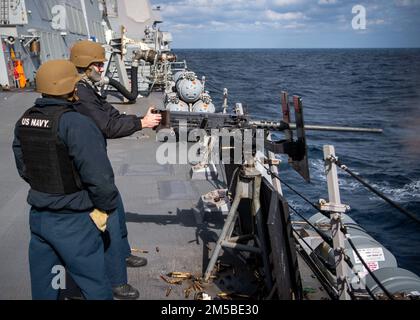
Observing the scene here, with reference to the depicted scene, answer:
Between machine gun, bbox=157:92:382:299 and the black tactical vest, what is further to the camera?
machine gun, bbox=157:92:382:299

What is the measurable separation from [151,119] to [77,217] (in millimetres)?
1116

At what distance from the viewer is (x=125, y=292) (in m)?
3.70

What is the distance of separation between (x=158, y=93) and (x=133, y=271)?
15314mm

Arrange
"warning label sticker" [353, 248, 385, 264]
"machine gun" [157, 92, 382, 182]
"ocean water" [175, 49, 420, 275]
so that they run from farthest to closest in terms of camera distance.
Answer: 1. "ocean water" [175, 49, 420, 275]
2. "warning label sticker" [353, 248, 385, 264]
3. "machine gun" [157, 92, 382, 182]

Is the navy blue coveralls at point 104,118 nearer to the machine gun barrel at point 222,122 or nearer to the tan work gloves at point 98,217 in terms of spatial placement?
the machine gun barrel at point 222,122

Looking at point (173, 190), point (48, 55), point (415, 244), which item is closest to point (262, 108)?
point (48, 55)

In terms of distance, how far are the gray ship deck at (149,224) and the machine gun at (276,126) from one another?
1423 millimetres

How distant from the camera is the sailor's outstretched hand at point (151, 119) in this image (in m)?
3.54

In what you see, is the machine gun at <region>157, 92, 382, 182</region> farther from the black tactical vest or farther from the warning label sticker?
the warning label sticker

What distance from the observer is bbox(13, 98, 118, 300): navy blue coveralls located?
272 centimetres

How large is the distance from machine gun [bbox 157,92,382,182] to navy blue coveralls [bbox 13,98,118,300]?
3.36ft

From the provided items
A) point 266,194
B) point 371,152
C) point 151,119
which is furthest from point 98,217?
point 371,152

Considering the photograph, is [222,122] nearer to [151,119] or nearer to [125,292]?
[151,119]

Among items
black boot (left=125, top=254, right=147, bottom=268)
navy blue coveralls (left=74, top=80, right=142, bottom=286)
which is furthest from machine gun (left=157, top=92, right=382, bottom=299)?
black boot (left=125, top=254, right=147, bottom=268)
